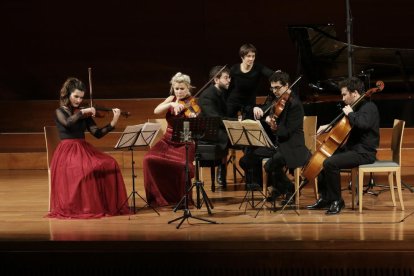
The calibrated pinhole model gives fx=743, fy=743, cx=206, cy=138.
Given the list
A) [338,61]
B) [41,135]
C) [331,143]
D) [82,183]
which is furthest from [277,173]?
[41,135]

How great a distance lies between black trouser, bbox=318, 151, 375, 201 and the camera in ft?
18.9

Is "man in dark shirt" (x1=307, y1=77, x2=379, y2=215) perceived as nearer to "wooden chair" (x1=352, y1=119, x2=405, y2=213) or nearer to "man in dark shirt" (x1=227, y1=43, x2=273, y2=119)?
"wooden chair" (x1=352, y1=119, x2=405, y2=213)

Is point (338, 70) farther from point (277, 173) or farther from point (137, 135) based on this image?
point (137, 135)

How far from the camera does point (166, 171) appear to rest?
6.28 meters

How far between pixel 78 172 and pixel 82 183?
0.30 feet

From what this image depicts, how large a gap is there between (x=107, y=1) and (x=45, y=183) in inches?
139

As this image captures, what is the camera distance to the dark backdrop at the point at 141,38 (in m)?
10.2

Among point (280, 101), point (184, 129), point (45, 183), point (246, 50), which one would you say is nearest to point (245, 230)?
point (184, 129)

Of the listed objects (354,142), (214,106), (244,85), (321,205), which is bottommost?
(321,205)

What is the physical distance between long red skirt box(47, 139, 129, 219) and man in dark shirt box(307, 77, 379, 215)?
65.0 inches

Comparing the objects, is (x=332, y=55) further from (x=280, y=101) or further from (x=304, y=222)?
(x=304, y=222)

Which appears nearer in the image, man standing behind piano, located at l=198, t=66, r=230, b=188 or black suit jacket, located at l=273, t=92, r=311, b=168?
black suit jacket, located at l=273, t=92, r=311, b=168

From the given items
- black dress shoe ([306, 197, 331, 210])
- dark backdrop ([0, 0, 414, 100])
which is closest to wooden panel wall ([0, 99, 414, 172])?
dark backdrop ([0, 0, 414, 100])

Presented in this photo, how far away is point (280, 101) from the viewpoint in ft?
19.8
